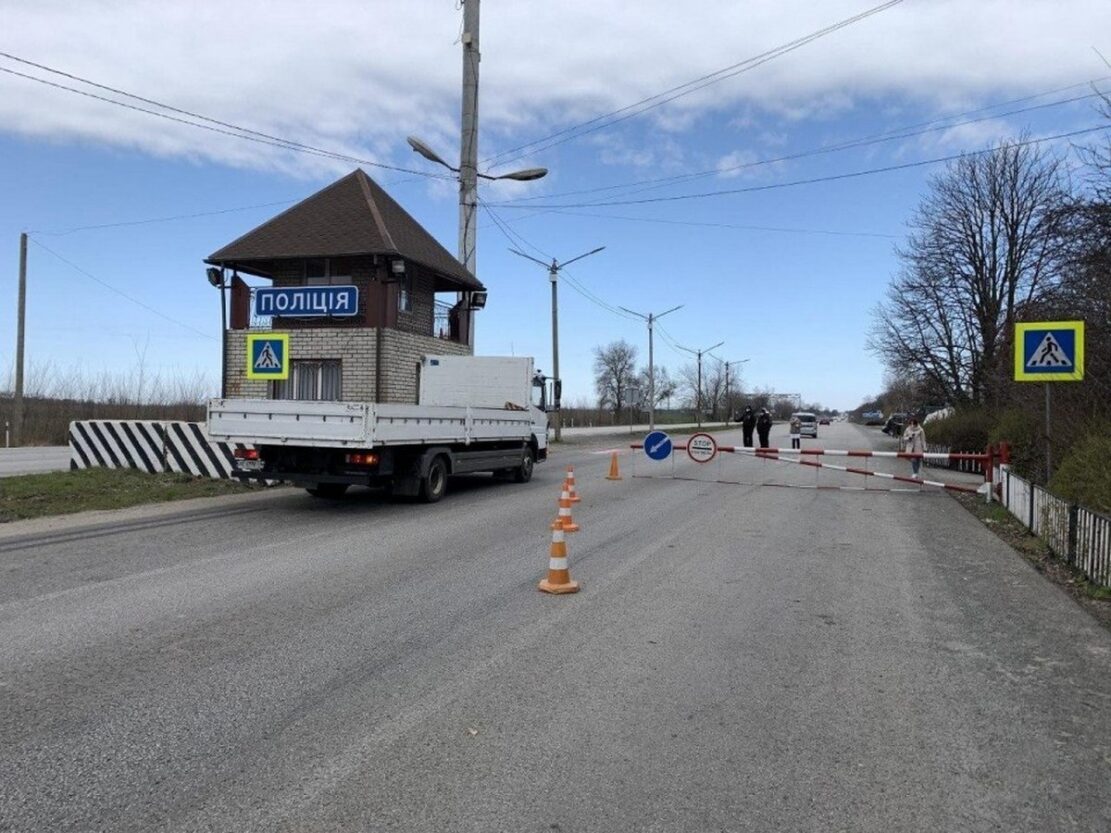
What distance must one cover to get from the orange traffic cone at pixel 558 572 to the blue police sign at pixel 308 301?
15.3 m

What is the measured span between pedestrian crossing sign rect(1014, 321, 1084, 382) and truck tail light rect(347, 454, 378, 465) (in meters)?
9.25

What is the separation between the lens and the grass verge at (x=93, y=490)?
1212 centimetres

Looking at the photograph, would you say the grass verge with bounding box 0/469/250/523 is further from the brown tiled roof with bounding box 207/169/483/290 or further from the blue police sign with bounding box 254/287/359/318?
the brown tiled roof with bounding box 207/169/483/290

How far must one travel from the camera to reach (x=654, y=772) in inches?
139

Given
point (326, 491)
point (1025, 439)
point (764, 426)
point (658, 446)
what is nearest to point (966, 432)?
point (764, 426)

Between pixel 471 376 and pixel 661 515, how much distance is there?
647cm

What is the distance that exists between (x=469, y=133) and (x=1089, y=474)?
19252 millimetres

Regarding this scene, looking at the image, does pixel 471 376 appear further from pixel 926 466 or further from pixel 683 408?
pixel 683 408

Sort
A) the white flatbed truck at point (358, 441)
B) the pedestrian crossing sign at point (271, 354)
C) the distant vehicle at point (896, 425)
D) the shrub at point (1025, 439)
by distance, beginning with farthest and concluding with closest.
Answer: the distant vehicle at point (896, 425)
the pedestrian crossing sign at point (271, 354)
the shrub at point (1025, 439)
the white flatbed truck at point (358, 441)

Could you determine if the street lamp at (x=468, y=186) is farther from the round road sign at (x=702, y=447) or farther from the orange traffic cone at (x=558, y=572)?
the orange traffic cone at (x=558, y=572)

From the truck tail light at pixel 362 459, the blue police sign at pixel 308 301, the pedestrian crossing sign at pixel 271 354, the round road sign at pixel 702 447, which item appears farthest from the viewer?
the blue police sign at pixel 308 301

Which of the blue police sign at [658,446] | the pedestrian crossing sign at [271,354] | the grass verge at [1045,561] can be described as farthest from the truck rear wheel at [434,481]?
the grass verge at [1045,561]

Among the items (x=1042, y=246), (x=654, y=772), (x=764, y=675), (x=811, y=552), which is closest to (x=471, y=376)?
(x=811, y=552)

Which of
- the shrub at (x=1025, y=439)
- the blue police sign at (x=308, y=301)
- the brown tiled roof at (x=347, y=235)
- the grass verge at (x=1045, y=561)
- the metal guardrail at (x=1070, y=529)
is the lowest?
the grass verge at (x=1045, y=561)
